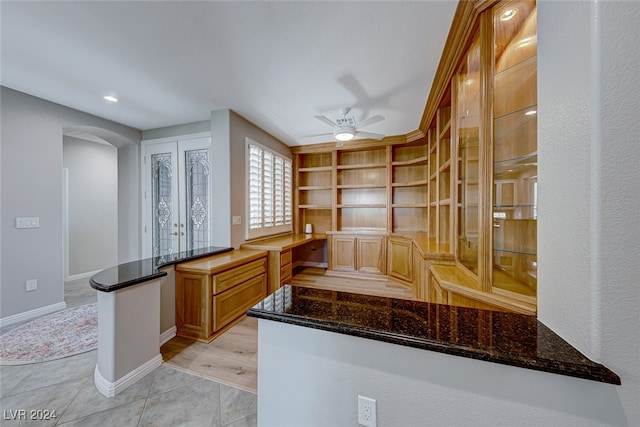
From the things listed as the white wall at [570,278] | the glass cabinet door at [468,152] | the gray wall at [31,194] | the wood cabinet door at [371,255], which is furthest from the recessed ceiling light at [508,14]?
the gray wall at [31,194]

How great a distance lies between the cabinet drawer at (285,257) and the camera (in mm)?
3498

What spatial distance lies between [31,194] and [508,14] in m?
4.92

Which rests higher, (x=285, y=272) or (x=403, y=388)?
(x=403, y=388)

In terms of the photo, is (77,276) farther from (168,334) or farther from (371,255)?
(371,255)

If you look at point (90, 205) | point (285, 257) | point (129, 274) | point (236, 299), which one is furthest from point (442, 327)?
point (90, 205)

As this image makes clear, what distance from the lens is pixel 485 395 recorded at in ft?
2.55

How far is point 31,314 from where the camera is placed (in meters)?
2.81

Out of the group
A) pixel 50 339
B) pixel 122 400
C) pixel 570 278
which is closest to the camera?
pixel 570 278

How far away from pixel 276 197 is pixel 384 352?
3.80 m

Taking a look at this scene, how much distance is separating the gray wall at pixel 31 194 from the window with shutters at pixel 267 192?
2.34m

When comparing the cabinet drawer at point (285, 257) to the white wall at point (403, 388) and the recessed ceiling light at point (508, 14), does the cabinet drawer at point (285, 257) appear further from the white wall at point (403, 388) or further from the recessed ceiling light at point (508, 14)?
the recessed ceiling light at point (508, 14)

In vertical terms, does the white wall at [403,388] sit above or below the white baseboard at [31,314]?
above

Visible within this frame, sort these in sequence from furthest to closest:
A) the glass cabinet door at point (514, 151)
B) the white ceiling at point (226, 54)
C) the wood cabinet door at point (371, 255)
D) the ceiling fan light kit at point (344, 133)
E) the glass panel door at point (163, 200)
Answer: the wood cabinet door at point (371, 255) → the glass panel door at point (163, 200) → the ceiling fan light kit at point (344, 133) → the white ceiling at point (226, 54) → the glass cabinet door at point (514, 151)

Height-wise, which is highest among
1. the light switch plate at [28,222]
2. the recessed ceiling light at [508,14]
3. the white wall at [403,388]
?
the recessed ceiling light at [508,14]
